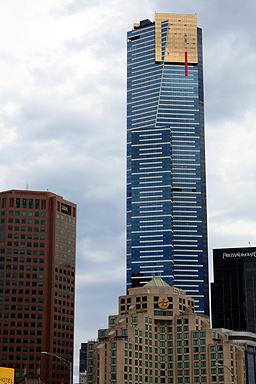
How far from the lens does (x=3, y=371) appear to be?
420 ft
